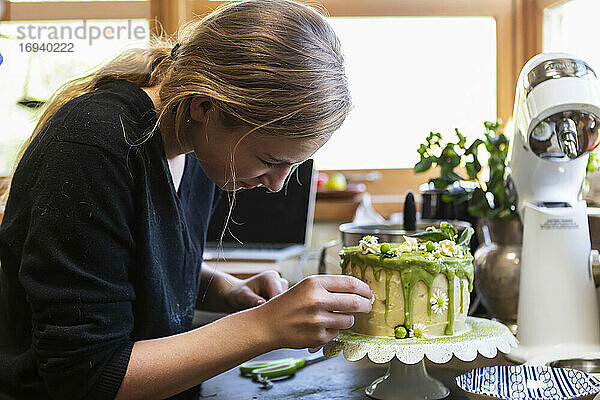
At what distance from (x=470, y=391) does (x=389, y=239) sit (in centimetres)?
44

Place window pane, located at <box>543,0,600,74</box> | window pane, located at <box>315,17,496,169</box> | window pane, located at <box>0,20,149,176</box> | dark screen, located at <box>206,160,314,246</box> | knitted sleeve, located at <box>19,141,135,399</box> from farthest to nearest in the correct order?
window pane, located at <box>315,17,496,169</box> < window pane, located at <box>0,20,149,176</box> < window pane, located at <box>543,0,600,74</box> < dark screen, located at <box>206,160,314,246</box> < knitted sleeve, located at <box>19,141,135,399</box>

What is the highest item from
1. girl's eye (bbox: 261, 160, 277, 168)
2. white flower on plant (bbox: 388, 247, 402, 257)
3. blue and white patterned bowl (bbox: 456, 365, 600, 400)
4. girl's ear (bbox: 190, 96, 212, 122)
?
girl's ear (bbox: 190, 96, 212, 122)

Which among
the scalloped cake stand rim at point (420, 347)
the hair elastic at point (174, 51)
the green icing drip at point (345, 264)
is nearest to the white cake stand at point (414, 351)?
the scalloped cake stand rim at point (420, 347)

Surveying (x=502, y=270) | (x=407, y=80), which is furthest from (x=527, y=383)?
(x=407, y=80)

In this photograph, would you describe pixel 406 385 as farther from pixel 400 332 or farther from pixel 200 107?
pixel 200 107

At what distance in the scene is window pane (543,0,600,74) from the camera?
283 cm

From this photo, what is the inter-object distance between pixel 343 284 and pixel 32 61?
99.3 inches

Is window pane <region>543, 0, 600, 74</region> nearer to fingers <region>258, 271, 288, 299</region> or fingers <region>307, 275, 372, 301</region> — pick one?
fingers <region>258, 271, 288, 299</region>

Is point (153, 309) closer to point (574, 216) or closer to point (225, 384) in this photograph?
point (225, 384)

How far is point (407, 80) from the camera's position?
3469 mm

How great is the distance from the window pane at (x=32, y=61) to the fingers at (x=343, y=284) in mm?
2379

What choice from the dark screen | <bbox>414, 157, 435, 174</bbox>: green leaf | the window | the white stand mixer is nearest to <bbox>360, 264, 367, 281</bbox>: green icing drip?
the white stand mixer

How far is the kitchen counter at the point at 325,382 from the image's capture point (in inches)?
40.4

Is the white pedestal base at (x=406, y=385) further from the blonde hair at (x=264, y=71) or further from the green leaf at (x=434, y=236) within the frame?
the blonde hair at (x=264, y=71)
